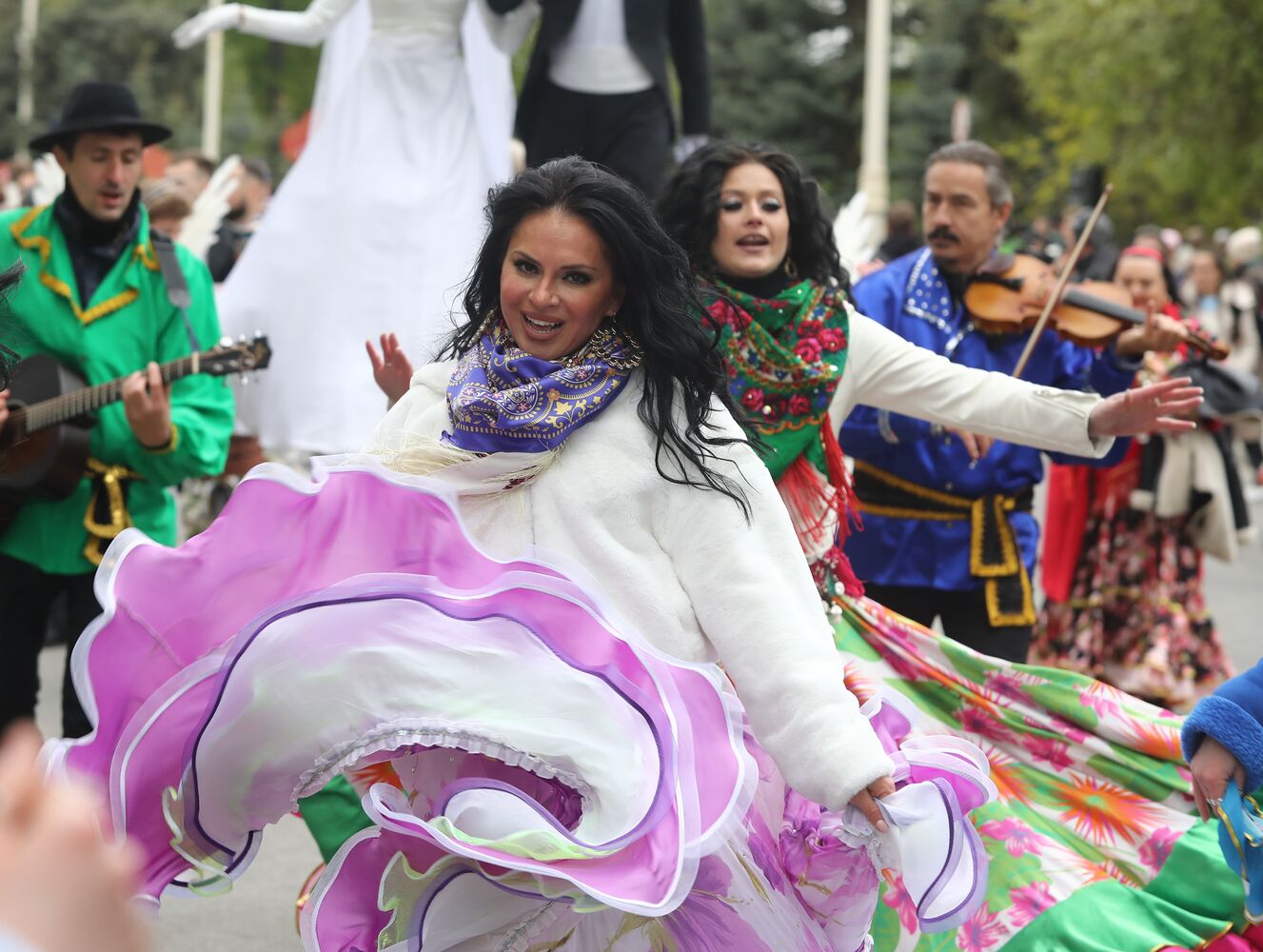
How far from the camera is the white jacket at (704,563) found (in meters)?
2.99

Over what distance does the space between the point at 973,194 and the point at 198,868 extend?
11.3 ft

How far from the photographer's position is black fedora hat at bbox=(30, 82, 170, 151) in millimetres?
5117

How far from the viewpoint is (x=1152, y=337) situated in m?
5.23

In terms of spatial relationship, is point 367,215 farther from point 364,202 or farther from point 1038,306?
point 1038,306

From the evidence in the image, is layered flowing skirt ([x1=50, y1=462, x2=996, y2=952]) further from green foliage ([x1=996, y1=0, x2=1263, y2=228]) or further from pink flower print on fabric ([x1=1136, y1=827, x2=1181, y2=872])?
green foliage ([x1=996, y1=0, x2=1263, y2=228])

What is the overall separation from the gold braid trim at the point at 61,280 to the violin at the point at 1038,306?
2.56 m

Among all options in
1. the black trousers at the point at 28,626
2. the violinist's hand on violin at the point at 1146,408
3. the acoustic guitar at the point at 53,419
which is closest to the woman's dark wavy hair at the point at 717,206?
the violinist's hand on violin at the point at 1146,408

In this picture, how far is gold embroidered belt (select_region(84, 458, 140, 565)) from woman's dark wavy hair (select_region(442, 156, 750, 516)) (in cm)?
196

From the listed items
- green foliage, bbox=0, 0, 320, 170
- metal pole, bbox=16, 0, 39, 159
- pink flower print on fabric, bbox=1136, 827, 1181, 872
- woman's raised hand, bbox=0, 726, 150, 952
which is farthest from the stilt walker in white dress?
metal pole, bbox=16, 0, 39, 159

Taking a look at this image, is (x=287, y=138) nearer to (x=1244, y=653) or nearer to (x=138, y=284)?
(x=138, y=284)

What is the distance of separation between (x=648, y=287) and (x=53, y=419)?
230cm

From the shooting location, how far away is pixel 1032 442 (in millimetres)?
4359

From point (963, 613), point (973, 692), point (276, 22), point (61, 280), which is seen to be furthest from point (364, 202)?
point (973, 692)

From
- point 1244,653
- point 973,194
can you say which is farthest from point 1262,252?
point 973,194
